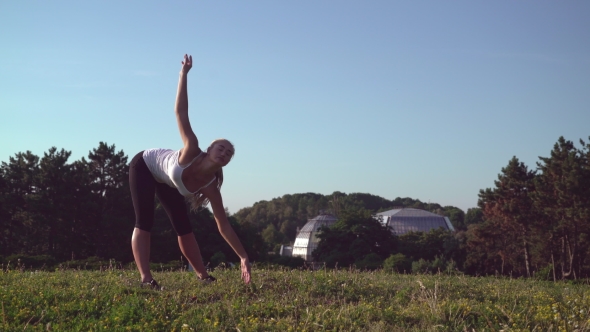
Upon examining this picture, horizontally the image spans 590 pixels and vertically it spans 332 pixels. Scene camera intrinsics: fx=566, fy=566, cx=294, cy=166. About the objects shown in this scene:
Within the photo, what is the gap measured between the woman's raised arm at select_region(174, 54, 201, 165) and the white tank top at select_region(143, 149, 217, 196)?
0.09 meters

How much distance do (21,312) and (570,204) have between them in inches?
1441

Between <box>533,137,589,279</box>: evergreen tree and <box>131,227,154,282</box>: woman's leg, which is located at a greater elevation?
<box>533,137,589,279</box>: evergreen tree

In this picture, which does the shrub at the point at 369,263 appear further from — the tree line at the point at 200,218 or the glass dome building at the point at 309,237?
the glass dome building at the point at 309,237

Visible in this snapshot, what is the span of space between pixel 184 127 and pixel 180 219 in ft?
4.02

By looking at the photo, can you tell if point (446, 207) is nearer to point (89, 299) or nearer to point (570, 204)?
point (570, 204)

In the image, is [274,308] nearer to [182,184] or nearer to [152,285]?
[152,285]

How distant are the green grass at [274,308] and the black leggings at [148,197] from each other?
0.64m

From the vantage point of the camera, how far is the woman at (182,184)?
5.54 metres

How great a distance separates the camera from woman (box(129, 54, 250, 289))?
5535 millimetres

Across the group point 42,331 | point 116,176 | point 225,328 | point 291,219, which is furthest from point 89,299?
point 291,219

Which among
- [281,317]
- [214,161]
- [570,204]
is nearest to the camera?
[281,317]

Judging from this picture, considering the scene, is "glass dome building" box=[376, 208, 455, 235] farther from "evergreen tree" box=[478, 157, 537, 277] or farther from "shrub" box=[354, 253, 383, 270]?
"evergreen tree" box=[478, 157, 537, 277]

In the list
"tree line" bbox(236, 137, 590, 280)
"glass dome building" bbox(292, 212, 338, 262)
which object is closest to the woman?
"tree line" bbox(236, 137, 590, 280)

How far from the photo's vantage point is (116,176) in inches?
1606
